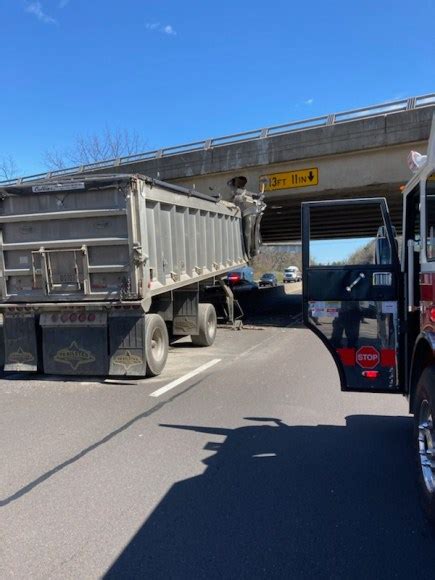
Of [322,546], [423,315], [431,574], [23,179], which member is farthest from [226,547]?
[23,179]

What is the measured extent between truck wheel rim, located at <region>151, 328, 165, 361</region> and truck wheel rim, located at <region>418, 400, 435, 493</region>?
503 cm

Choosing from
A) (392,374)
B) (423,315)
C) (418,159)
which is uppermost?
(418,159)

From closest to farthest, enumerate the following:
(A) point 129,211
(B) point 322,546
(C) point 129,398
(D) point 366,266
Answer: (B) point 322,546
(D) point 366,266
(C) point 129,398
(A) point 129,211

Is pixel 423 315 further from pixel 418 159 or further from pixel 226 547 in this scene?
pixel 226 547

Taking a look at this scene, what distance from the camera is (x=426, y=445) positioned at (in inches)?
135

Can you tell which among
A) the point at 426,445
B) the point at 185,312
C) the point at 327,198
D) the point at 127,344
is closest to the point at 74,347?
the point at 127,344

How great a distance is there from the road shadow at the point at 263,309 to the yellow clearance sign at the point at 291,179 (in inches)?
166

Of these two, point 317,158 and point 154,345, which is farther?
point 317,158

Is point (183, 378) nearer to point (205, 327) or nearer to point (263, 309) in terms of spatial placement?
point (205, 327)

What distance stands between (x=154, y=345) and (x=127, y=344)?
1.94 ft

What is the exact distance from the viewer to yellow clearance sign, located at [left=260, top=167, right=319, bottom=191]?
592 inches

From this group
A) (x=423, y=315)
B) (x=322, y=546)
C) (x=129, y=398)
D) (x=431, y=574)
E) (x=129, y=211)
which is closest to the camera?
(x=431, y=574)

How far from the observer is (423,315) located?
A: 133 inches

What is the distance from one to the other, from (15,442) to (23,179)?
21650 millimetres
